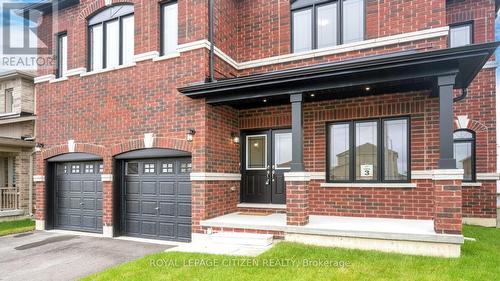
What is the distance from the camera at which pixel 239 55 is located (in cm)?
884

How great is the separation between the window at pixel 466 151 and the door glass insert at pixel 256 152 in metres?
5.81

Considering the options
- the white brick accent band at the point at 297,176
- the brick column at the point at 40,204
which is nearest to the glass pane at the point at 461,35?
the white brick accent band at the point at 297,176

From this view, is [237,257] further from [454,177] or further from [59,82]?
[59,82]

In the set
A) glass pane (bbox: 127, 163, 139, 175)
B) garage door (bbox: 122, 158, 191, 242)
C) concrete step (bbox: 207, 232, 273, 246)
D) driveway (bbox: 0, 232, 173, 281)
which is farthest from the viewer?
glass pane (bbox: 127, 163, 139, 175)

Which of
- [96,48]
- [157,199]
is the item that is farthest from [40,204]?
[96,48]

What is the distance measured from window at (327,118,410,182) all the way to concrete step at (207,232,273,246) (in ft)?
7.81

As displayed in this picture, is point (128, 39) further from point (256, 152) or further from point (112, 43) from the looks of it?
point (256, 152)

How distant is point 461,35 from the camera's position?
31.6ft

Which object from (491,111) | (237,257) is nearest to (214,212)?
(237,257)

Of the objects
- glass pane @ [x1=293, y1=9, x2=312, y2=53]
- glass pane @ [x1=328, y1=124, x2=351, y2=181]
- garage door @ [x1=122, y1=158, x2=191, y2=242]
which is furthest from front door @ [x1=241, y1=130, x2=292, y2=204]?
glass pane @ [x1=293, y1=9, x2=312, y2=53]

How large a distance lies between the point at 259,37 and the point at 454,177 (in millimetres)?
5663

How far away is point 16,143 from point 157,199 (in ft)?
24.2

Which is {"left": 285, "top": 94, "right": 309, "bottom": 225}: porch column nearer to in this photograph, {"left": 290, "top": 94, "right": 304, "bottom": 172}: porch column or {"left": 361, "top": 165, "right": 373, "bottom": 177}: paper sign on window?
{"left": 290, "top": 94, "right": 304, "bottom": 172}: porch column

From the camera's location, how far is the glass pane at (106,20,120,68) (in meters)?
8.91
